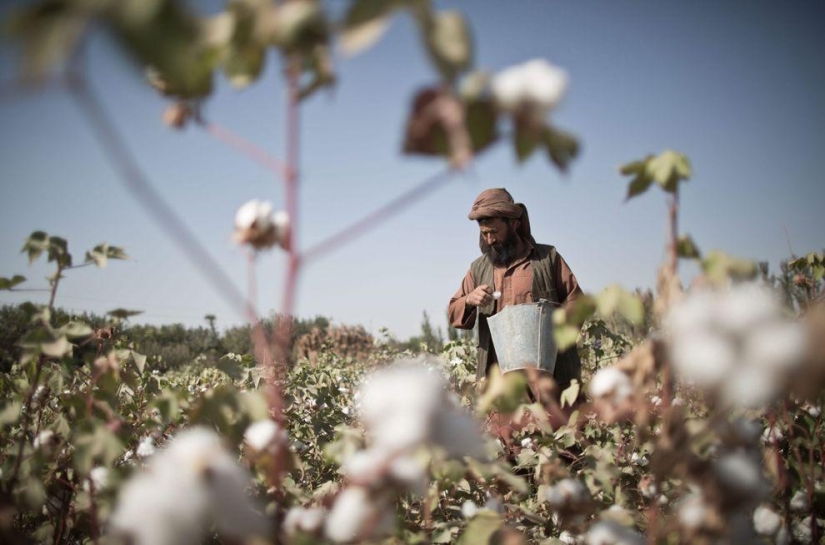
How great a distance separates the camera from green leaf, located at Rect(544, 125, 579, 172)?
511mm

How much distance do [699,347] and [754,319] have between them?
0.06m

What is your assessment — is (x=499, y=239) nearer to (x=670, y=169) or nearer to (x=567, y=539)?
(x=567, y=539)

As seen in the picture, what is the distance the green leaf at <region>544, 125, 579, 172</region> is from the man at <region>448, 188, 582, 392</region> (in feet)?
7.63

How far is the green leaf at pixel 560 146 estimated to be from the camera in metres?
0.51

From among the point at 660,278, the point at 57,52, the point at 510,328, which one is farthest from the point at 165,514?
the point at 510,328

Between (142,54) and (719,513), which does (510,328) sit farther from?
(142,54)

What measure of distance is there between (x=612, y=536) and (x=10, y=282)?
1.22 meters

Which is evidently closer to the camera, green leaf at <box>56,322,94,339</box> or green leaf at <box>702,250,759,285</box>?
green leaf at <box>702,250,759,285</box>

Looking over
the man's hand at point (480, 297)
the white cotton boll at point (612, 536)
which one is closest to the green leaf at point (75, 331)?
the white cotton boll at point (612, 536)

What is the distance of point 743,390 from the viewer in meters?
0.50

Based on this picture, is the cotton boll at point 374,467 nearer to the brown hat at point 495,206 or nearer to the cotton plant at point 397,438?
the cotton plant at point 397,438

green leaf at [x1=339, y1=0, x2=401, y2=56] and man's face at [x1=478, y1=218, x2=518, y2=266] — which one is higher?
man's face at [x1=478, y1=218, x2=518, y2=266]

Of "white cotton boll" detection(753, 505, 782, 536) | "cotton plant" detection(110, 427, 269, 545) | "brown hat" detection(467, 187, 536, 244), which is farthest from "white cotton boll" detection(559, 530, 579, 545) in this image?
"brown hat" detection(467, 187, 536, 244)

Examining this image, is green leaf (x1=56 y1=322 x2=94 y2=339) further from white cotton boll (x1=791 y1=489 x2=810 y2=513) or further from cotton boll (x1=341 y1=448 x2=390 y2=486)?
white cotton boll (x1=791 y1=489 x2=810 y2=513)
